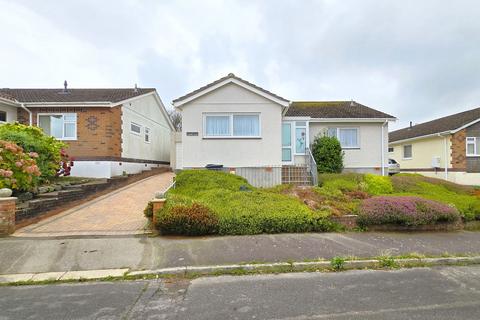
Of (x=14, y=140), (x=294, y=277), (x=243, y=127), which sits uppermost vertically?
(x=243, y=127)

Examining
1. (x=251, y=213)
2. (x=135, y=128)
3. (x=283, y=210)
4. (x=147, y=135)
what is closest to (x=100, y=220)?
(x=251, y=213)

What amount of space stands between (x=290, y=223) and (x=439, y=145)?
18.9 m

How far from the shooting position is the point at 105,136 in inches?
547

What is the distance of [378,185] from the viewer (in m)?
11.1

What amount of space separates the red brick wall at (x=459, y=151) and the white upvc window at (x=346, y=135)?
9067 millimetres

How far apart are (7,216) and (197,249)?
5.10 m

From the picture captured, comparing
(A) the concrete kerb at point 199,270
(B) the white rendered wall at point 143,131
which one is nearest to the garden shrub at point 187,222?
(A) the concrete kerb at point 199,270

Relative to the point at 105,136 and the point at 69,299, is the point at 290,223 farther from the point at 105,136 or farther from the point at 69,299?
the point at 105,136

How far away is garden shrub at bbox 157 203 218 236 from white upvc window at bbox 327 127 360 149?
10798 millimetres

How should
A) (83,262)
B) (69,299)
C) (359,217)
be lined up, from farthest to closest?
(359,217), (83,262), (69,299)

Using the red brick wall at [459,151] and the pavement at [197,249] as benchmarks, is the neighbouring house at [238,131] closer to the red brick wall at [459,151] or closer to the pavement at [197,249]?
the pavement at [197,249]

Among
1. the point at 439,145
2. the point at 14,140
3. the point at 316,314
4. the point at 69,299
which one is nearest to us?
the point at 316,314

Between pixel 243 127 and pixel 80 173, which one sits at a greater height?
pixel 243 127

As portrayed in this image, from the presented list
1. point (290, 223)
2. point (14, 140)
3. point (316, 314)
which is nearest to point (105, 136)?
point (14, 140)
